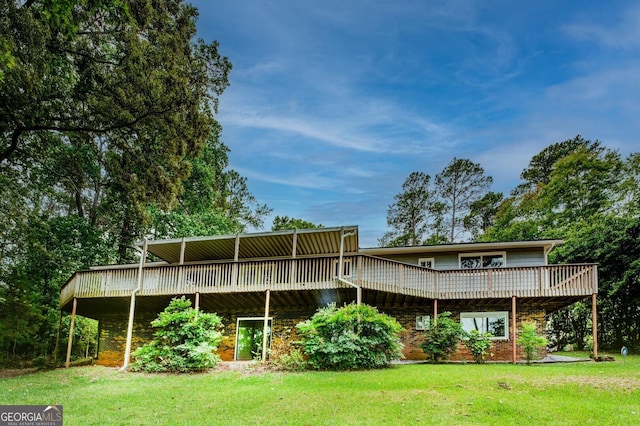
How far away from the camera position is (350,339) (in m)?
14.4

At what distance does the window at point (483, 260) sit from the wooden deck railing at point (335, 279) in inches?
89.2

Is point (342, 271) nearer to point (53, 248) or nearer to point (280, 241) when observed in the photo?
point (280, 241)

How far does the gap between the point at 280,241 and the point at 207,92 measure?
1261cm

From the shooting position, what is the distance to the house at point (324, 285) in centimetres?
1702

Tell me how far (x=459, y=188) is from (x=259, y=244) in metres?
26.9

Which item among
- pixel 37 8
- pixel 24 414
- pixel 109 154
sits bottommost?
pixel 24 414

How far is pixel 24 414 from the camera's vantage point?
942 cm

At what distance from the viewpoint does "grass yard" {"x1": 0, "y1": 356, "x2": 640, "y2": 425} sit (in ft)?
27.7

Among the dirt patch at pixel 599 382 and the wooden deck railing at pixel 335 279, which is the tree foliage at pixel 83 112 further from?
the dirt patch at pixel 599 382

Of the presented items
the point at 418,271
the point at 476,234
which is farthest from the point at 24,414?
the point at 476,234

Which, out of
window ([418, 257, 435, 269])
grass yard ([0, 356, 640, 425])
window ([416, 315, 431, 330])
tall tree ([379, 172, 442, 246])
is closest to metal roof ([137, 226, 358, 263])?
window ([418, 257, 435, 269])

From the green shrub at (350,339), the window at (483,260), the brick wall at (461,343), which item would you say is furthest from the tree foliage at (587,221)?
the green shrub at (350,339)

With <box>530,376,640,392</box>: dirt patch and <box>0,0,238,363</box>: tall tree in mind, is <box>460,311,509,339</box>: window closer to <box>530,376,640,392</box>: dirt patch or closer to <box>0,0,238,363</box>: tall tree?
<box>530,376,640,392</box>: dirt patch

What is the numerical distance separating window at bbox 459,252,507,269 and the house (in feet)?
0.14
